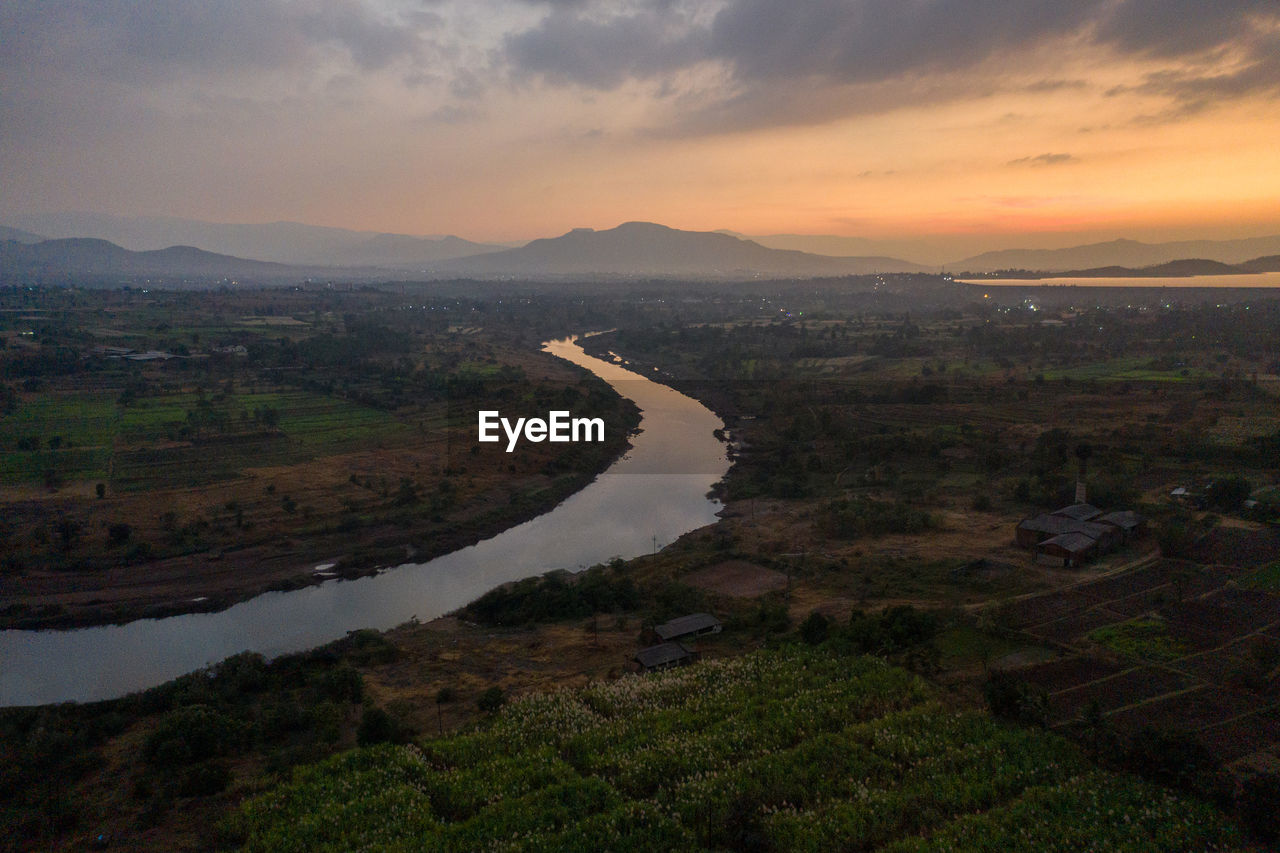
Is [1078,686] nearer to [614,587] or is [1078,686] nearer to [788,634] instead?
[788,634]

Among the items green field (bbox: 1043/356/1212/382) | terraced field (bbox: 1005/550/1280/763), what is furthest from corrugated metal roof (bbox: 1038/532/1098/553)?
green field (bbox: 1043/356/1212/382)

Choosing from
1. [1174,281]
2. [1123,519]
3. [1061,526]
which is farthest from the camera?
[1174,281]

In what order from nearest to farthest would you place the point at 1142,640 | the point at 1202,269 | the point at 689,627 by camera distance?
1. the point at 1142,640
2. the point at 689,627
3. the point at 1202,269

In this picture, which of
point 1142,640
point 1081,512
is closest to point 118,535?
point 1142,640

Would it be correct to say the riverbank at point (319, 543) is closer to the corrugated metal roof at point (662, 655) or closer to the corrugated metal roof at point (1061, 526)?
the corrugated metal roof at point (662, 655)

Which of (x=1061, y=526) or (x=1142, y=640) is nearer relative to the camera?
(x=1142, y=640)

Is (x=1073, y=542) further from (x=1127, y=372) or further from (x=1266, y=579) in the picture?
(x=1127, y=372)

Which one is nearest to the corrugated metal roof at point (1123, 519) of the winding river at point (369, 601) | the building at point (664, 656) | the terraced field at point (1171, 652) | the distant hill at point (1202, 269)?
the terraced field at point (1171, 652)
